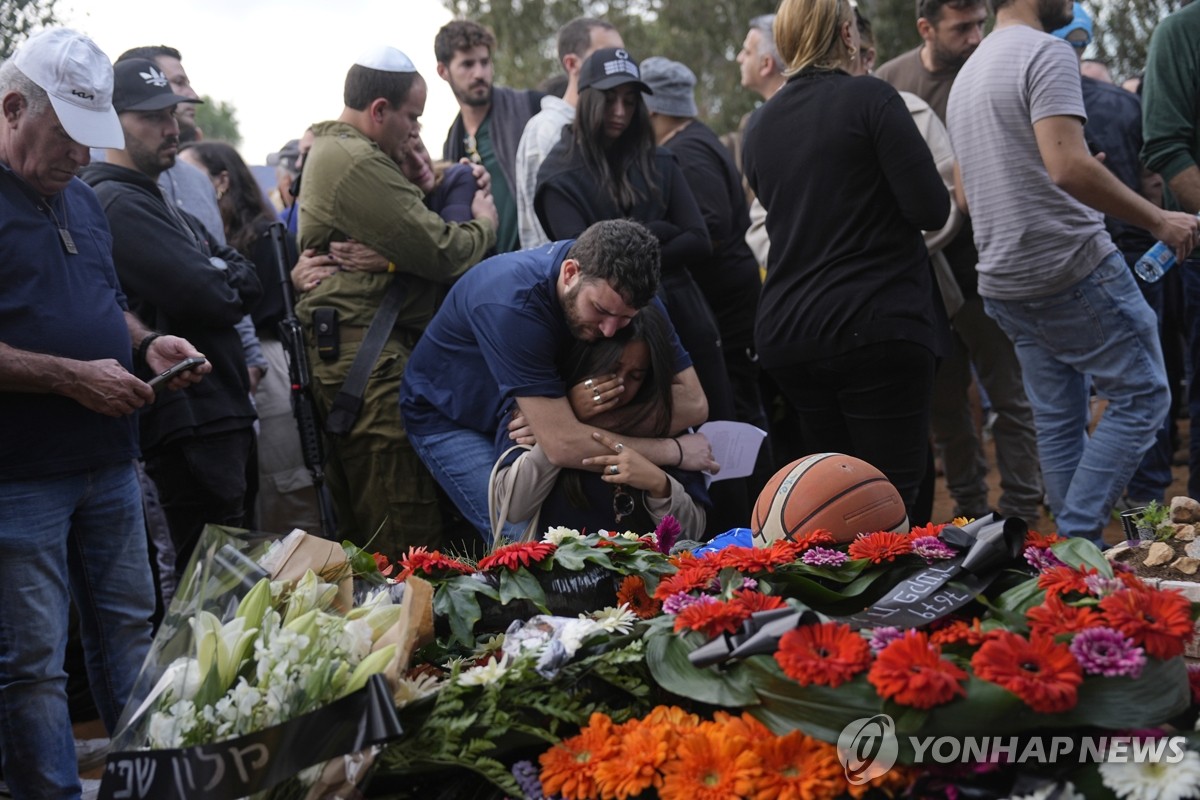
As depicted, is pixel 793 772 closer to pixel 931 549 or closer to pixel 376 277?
pixel 931 549

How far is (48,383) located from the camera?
3.07 m

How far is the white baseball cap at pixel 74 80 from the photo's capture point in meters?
3.11

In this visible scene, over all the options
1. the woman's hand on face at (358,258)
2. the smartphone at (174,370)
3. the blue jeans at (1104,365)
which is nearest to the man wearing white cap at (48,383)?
the smartphone at (174,370)

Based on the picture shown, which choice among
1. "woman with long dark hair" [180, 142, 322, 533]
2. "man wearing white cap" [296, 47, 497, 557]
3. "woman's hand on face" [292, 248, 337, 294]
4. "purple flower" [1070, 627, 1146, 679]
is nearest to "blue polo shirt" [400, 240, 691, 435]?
"man wearing white cap" [296, 47, 497, 557]

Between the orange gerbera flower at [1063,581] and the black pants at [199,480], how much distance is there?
3.18 m

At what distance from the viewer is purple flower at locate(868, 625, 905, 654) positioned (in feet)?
5.61

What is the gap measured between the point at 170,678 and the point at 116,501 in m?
1.68

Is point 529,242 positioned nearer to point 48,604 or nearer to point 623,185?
point 623,185

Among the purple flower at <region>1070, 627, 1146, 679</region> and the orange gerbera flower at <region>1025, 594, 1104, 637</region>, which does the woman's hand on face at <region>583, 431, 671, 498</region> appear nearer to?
the orange gerbera flower at <region>1025, 594, 1104, 637</region>

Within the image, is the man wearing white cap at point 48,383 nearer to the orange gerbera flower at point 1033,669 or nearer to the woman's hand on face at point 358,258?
the woman's hand on face at point 358,258

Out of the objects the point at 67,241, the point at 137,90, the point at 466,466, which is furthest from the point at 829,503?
the point at 137,90

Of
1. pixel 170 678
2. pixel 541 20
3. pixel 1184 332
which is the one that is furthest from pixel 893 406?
pixel 541 20

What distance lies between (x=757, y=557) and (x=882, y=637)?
17.3 inches

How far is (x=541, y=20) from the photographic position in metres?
27.8
